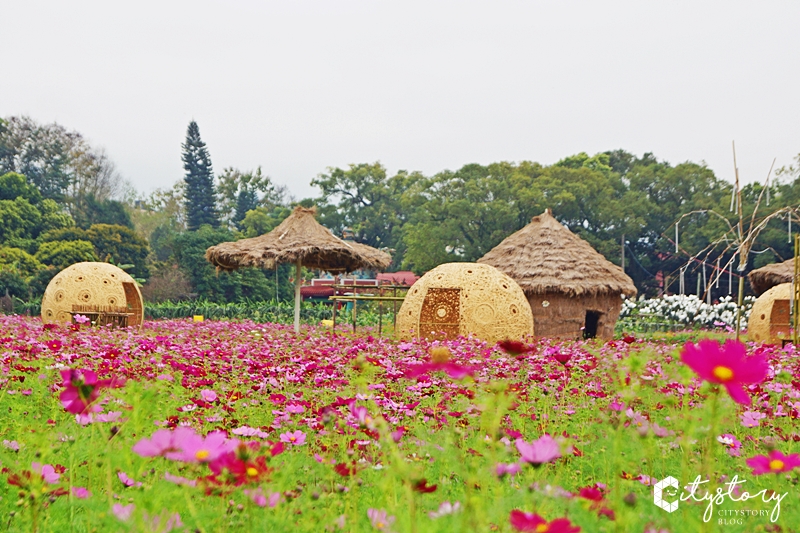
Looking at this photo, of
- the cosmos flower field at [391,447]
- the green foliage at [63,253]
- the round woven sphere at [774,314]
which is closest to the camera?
Answer: the cosmos flower field at [391,447]

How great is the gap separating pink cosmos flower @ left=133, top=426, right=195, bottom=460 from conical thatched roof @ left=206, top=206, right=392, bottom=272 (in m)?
13.5

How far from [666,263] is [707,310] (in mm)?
10858

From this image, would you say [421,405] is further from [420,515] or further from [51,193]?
[51,193]

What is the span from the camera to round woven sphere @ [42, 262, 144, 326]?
14.7 metres

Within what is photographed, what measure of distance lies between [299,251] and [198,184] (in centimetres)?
3346

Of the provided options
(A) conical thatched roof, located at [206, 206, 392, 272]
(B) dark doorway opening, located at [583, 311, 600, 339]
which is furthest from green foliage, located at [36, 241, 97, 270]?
(B) dark doorway opening, located at [583, 311, 600, 339]

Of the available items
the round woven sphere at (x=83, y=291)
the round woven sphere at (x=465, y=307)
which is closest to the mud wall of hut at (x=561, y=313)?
the round woven sphere at (x=465, y=307)

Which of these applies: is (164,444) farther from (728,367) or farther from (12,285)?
(12,285)

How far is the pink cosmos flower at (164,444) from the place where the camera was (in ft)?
4.68

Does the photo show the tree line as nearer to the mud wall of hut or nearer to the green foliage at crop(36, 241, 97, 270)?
the green foliage at crop(36, 241, 97, 270)

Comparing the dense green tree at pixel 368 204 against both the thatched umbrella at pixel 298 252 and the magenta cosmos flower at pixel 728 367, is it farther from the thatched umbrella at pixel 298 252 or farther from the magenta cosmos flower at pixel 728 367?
the magenta cosmos flower at pixel 728 367

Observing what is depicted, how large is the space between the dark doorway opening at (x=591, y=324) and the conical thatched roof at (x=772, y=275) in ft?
14.2

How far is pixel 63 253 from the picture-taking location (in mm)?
26938

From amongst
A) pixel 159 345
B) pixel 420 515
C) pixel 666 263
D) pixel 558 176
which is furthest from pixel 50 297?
pixel 666 263
